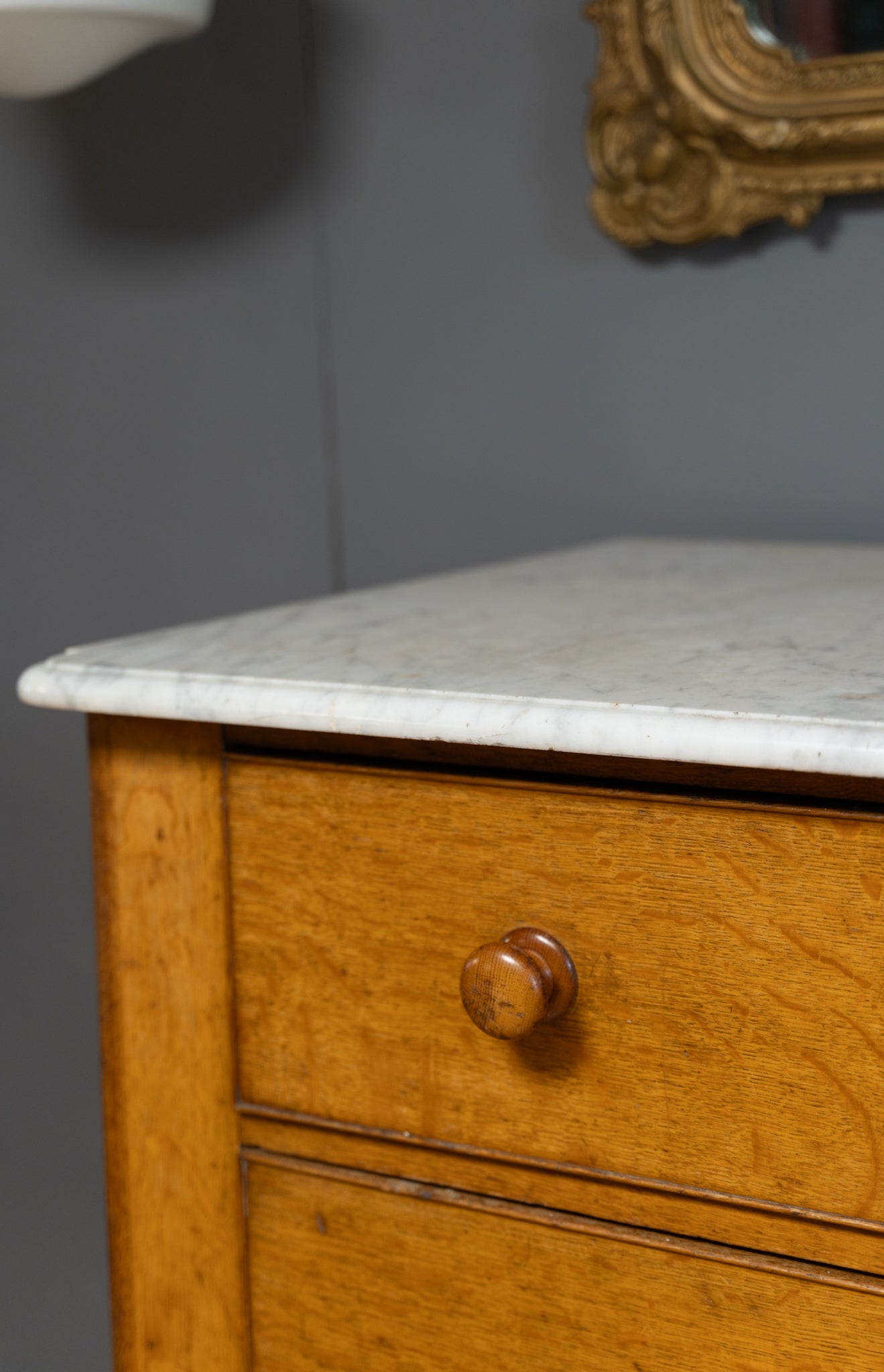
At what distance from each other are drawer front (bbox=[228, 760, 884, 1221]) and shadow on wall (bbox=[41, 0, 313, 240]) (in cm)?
92

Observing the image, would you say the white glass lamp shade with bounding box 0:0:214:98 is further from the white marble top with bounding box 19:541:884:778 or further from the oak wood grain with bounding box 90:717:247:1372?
the oak wood grain with bounding box 90:717:247:1372

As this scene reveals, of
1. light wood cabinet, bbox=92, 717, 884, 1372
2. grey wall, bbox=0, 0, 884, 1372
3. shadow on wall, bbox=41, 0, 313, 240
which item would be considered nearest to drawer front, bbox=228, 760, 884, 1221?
light wood cabinet, bbox=92, 717, 884, 1372

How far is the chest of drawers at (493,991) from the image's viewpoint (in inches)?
23.4

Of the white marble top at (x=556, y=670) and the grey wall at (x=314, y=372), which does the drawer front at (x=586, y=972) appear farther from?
the grey wall at (x=314, y=372)

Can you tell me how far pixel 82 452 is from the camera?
1.57 meters

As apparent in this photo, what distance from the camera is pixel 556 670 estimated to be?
67cm

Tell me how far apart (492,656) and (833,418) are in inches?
25.0

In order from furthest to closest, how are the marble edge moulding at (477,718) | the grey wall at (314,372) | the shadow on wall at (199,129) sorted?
the shadow on wall at (199,129) → the grey wall at (314,372) → the marble edge moulding at (477,718)

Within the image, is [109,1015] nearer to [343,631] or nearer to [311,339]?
[343,631]

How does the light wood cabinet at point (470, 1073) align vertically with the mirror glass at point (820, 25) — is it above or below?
below

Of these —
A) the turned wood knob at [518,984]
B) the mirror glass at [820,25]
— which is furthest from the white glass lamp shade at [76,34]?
the turned wood knob at [518,984]

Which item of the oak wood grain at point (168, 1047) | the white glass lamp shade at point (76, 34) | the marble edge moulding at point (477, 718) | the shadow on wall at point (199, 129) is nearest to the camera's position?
the marble edge moulding at point (477, 718)

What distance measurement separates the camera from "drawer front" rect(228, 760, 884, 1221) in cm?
59

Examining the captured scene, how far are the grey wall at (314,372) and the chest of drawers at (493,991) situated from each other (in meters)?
0.50
